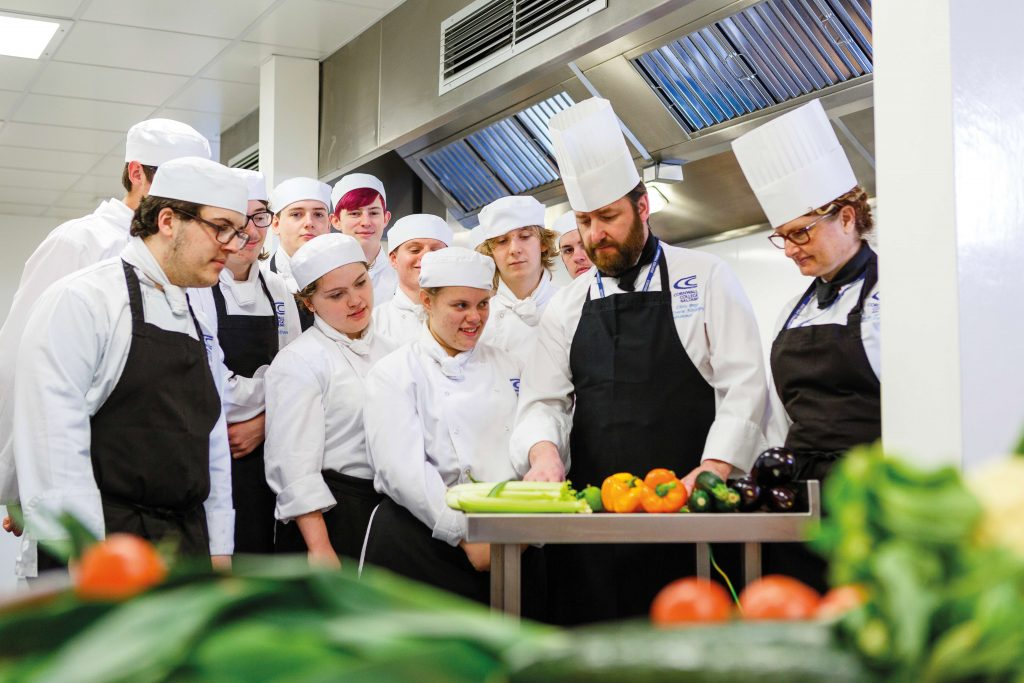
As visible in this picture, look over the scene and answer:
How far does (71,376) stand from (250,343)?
1.07m

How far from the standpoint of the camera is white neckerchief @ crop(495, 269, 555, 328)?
3.72m

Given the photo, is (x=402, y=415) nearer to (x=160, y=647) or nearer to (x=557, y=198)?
(x=557, y=198)

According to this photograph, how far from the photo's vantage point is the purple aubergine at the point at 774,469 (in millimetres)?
2145

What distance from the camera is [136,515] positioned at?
2.39 meters

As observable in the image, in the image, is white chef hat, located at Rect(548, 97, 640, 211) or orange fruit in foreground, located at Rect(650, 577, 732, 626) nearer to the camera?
orange fruit in foreground, located at Rect(650, 577, 732, 626)

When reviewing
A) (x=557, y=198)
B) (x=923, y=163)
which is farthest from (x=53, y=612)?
(x=557, y=198)

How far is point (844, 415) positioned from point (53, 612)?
213 centimetres

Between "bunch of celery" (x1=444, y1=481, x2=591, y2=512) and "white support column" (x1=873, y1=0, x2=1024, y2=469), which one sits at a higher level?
"white support column" (x1=873, y1=0, x2=1024, y2=469)

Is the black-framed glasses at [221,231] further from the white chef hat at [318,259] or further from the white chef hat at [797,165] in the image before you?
the white chef hat at [797,165]

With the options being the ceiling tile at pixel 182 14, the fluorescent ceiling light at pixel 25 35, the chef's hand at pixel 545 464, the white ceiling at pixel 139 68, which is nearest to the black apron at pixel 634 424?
the chef's hand at pixel 545 464

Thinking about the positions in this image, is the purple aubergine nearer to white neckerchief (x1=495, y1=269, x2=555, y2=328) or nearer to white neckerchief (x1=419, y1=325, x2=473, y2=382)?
white neckerchief (x1=419, y1=325, x2=473, y2=382)

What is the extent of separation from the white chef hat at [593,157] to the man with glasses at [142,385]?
0.83 metres

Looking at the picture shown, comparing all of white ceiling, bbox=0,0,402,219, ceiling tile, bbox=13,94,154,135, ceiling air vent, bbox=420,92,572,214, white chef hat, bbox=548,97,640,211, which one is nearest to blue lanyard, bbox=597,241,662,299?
white chef hat, bbox=548,97,640,211

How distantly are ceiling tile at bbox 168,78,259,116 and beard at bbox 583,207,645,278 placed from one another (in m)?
3.43
